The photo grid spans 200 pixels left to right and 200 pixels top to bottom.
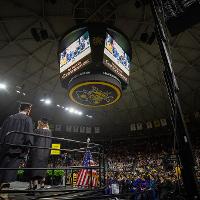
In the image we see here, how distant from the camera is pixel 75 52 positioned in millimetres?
8180

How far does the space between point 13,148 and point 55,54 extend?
9.11 meters

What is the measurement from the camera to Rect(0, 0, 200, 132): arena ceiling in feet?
32.2

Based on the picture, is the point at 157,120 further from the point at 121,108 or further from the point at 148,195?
the point at 148,195

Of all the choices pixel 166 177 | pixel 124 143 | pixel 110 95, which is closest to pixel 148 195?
pixel 166 177

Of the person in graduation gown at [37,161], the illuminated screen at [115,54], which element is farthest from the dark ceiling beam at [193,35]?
the person in graduation gown at [37,161]

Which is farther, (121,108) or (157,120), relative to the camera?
(157,120)

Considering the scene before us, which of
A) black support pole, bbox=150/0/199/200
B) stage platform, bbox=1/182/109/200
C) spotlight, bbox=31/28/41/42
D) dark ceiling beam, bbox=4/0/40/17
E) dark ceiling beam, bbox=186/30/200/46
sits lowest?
stage platform, bbox=1/182/109/200

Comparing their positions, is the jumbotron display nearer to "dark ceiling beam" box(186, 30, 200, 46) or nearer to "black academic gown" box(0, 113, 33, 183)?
"black academic gown" box(0, 113, 33, 183)

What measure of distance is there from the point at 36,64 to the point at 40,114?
28.9ft

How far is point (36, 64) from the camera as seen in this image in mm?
13211

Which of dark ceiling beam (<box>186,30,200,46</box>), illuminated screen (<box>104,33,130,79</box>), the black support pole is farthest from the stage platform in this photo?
dark ceiling beam (<box>186,30,200,46</box>)

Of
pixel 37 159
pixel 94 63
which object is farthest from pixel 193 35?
pixel 37 159

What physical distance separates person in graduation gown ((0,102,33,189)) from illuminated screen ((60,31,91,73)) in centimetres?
368

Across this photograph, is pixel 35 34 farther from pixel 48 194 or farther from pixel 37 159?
pixel 48 194
